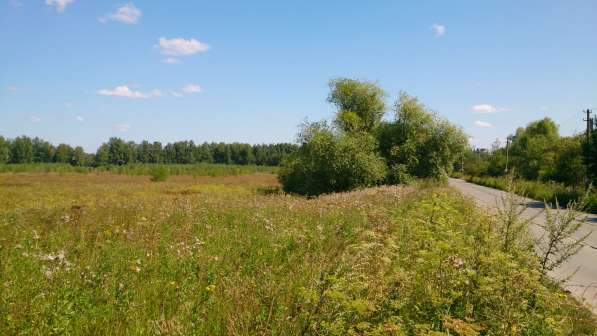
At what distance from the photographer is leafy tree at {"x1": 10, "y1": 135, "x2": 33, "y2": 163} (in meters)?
131

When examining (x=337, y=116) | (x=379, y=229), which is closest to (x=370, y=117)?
(x=337, y=116)

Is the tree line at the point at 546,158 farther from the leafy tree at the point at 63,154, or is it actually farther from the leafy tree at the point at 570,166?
the leafy tree at the point at 63,154

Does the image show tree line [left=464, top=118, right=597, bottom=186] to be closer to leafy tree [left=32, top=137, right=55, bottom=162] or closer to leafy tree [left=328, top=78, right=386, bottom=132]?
leafy tree [left=328, top=78, right=386, bottom=132]

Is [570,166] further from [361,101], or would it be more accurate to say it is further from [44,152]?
[44,152]

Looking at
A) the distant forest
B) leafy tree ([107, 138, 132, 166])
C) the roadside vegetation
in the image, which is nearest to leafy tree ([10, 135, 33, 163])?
the distant forest

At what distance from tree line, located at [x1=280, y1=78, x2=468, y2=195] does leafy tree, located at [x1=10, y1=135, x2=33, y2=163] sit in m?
130

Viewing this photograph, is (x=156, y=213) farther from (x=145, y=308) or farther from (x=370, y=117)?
(x=370, y=117)

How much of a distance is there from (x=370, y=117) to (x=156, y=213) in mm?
32551

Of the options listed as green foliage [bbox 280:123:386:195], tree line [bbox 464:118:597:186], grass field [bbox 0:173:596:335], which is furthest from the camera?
tree line [bbox 464:118:597:186]

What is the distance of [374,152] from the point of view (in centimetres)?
3538

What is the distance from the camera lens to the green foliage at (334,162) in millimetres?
32250

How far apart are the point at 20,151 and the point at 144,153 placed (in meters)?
39.2

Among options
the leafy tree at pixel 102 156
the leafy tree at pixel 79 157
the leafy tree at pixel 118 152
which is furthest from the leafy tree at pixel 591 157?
the leafy tree at pixel 79 157

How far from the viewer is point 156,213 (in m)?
10.9
